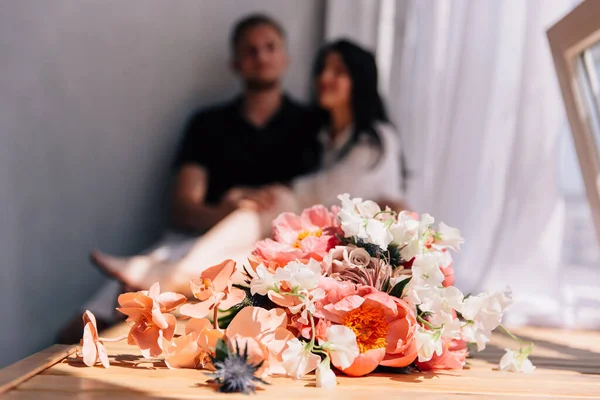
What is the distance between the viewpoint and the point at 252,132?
2598mm

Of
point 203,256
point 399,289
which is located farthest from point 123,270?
point 399,289

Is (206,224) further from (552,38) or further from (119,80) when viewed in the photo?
(552,38)

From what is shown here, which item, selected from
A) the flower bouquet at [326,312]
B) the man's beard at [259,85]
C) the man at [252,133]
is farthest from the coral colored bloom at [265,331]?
the man's beard at [259,85]

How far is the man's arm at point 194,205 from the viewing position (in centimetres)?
235

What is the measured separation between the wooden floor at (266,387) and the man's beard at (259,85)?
1.79 meters

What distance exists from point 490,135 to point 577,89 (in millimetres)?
848

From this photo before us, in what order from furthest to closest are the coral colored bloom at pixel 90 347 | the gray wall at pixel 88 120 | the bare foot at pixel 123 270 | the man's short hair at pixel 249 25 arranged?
the man's short hair at pixel 249 25 → the gray wall at pixel 88 120 → the bare foot at pixel 123 270 → the coral colored bloom at pixel 90 347

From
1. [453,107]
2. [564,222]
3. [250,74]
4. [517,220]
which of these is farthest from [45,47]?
[564,222]

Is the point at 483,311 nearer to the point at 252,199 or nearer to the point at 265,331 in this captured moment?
the point at 265,331

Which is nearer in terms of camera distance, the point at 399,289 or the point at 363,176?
the point at 399,289

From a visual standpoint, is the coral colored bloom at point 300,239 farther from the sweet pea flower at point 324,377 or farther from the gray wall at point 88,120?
the gray wall at point 88,120

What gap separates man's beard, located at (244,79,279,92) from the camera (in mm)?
2559

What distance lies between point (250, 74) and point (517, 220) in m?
1.24

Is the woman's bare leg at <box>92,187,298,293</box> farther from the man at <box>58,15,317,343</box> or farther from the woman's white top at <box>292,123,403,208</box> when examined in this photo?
the man at <box>58,15,317,343</box>
